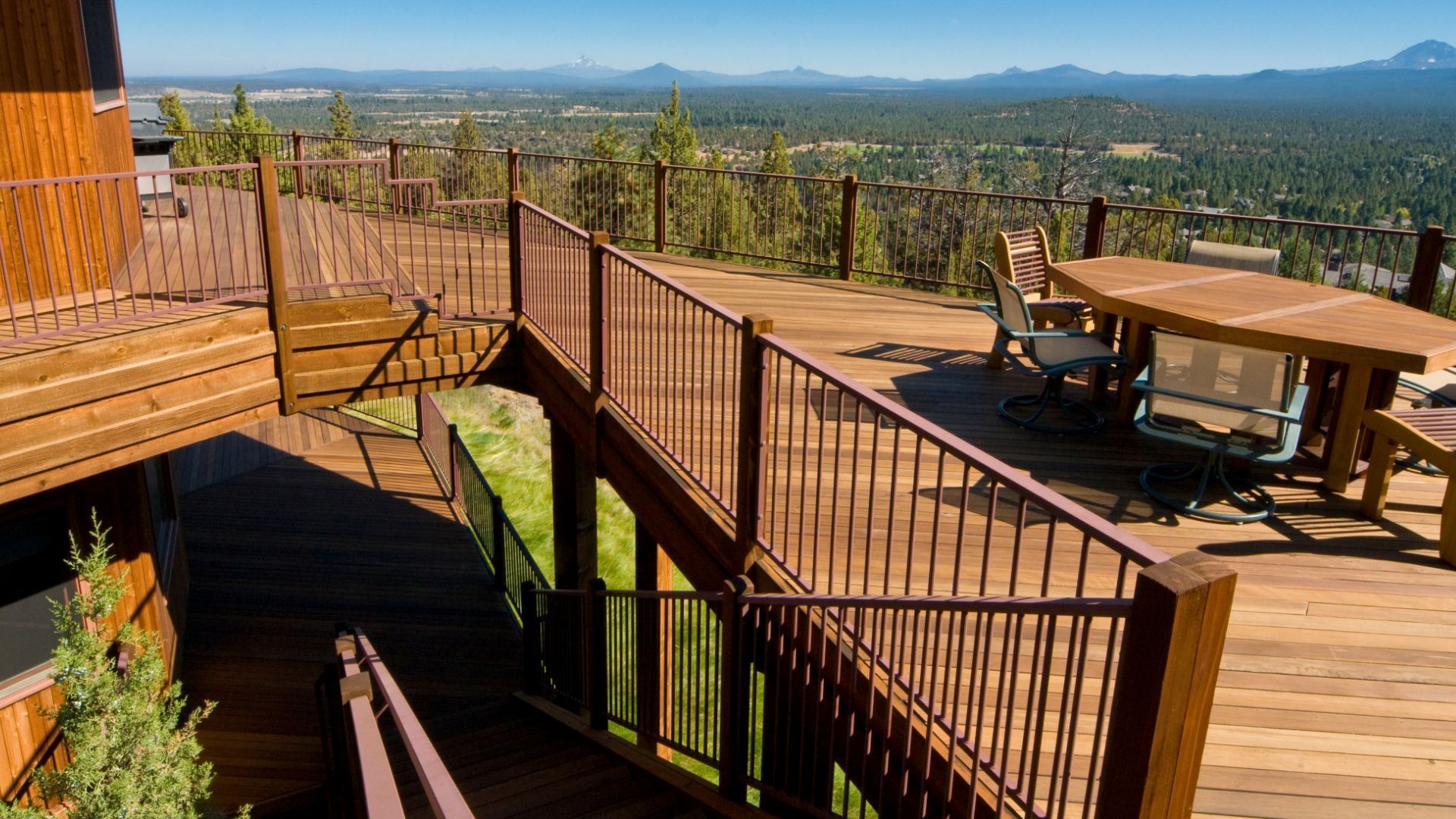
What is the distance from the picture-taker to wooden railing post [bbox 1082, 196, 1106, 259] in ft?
29.9

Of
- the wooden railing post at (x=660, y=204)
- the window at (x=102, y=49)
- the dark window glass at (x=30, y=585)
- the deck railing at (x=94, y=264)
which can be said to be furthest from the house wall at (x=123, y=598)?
the wooden railing post at (x=660, y=204)

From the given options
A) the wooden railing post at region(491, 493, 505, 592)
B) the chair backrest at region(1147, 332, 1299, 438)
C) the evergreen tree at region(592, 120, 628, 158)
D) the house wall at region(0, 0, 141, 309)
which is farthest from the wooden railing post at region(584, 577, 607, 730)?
the evergreen tree at region(592, 120, 628, 158)

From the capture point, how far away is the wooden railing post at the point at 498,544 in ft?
34.0

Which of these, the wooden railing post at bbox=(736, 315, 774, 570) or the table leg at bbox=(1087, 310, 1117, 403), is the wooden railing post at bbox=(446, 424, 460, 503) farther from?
the wooden railing post at bbox=(736, 315, 774, 570)

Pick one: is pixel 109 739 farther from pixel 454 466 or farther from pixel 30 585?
pixel 454 466

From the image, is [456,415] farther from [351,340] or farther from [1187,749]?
[1187,749]

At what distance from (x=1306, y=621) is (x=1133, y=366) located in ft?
8.90

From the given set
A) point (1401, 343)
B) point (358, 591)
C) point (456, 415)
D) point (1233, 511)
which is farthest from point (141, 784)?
point (456, 415)

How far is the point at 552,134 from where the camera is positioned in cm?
11800

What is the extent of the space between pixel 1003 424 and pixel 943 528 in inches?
78.5

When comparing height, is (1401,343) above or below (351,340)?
above

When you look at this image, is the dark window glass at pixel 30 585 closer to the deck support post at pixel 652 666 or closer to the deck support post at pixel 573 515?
the deck support post at pixel 573 515

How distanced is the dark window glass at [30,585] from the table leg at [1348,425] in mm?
9023

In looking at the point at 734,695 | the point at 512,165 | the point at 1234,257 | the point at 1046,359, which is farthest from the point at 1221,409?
the point at 512,165
